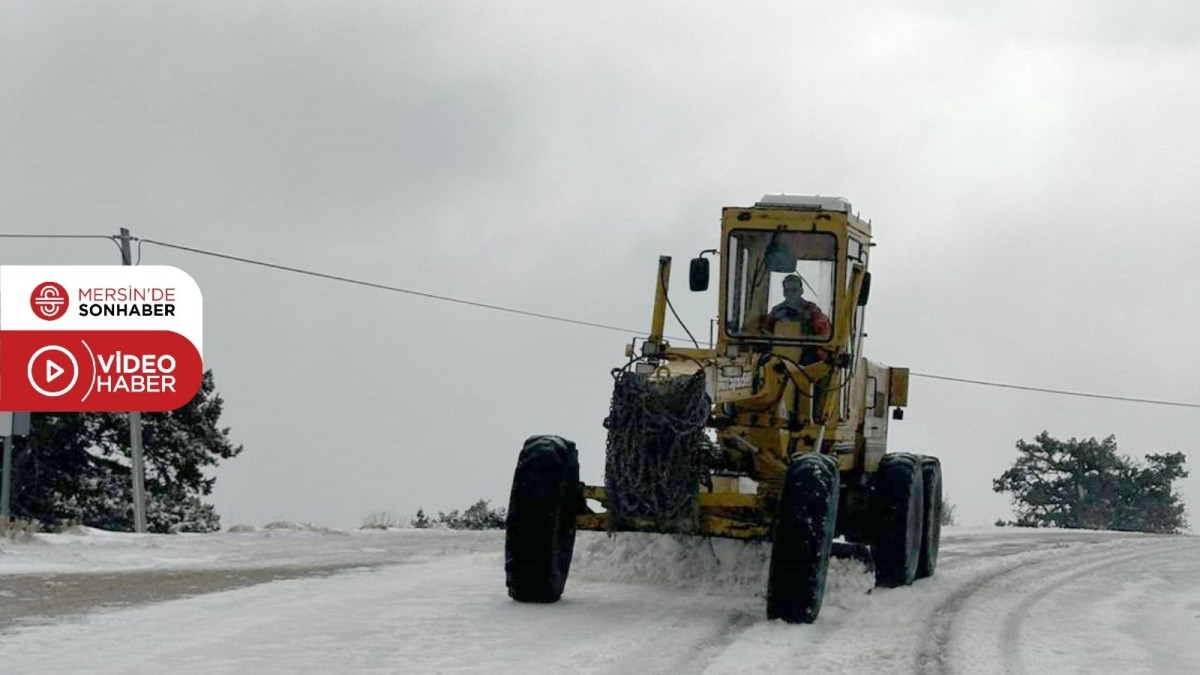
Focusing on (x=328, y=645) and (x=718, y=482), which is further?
(x=718, y=482)

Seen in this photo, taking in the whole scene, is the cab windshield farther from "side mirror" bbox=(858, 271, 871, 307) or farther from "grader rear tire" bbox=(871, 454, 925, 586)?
"grader rear tire" bbox=(871, 454, 925, 586)

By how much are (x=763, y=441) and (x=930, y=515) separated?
4046 mm

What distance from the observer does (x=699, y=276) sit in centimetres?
1397

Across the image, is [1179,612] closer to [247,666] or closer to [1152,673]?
[1152,673]

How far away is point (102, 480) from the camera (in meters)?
33.2

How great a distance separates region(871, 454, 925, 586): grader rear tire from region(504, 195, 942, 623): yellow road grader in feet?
0.04

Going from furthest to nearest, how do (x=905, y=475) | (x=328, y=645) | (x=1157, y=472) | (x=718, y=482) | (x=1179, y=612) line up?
(x=1157, y=472) < (x=905, y=475) < (x=1179, y=612) < (x=718, y=482) < (x=328, y=645)

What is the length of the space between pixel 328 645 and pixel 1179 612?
7.75 m

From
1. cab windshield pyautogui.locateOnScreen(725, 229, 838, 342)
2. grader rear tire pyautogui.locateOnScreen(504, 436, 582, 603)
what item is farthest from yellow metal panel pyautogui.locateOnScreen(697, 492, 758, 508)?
cab windshield pyautogui.locateOnScreen(725, 229, 838, 342)

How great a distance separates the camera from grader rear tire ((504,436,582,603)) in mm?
12375

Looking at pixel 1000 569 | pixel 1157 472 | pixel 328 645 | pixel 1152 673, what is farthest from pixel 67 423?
pixel 1157 472

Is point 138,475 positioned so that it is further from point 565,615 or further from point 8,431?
point 565,615

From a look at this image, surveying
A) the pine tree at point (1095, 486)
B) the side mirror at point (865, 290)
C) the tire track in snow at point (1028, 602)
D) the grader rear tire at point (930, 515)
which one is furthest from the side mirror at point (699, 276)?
the pine tree at point (1095, 486)

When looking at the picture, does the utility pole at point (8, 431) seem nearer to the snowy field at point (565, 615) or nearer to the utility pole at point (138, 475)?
the utility pole at point (138, 475)
